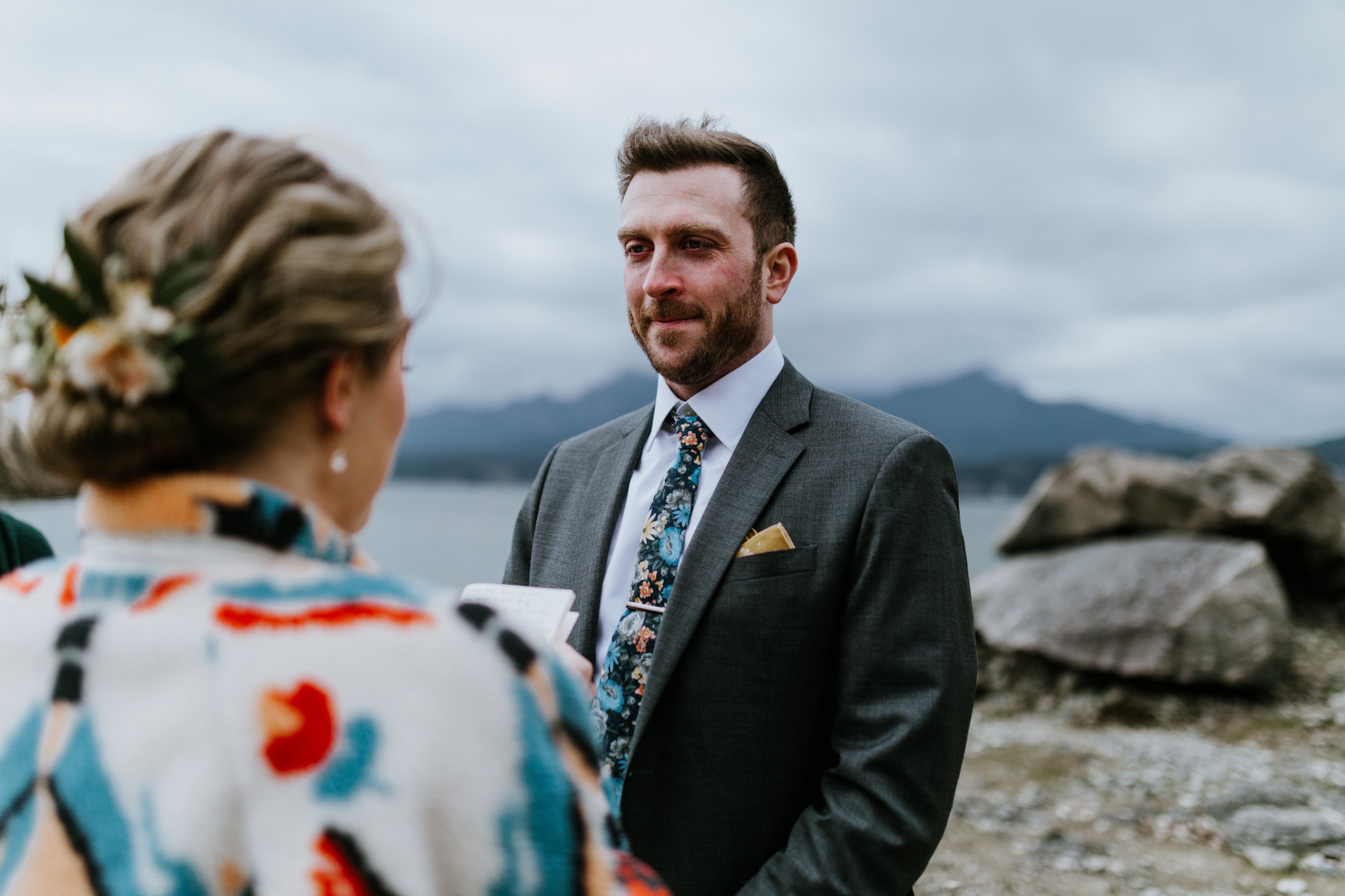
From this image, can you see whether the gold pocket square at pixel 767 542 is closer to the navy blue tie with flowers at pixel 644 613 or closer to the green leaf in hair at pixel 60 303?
the navy blue tie with flowers at pixel 644 613

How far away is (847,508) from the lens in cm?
213

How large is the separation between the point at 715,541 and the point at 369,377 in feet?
3.83

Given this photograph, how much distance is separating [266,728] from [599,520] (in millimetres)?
1580

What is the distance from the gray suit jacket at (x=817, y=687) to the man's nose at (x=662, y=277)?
0.59 meters

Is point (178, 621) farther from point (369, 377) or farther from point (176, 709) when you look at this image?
point (369, 377)

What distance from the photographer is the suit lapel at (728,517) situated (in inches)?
82.5

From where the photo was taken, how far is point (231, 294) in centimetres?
104

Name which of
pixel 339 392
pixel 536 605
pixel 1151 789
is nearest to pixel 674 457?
pixel 536 605

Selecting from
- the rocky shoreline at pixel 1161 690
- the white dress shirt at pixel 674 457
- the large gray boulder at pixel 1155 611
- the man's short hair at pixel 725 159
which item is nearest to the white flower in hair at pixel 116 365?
the white dress shirt at pixel 674 457

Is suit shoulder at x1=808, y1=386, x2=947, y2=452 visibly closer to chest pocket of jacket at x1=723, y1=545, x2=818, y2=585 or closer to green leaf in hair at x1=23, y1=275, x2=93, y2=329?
chest pocket of jacket at x1=723, y1=545, x2=818, y2=585

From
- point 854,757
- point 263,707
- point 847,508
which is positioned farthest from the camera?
point 847,508

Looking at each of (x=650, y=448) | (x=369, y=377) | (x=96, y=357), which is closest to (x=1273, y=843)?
(x=650, y=448)

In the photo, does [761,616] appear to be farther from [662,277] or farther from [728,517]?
[662,277]

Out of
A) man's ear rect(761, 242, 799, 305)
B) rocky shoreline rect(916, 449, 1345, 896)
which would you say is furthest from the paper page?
rocky shoreline rect(916, 449, 1345, 896)
